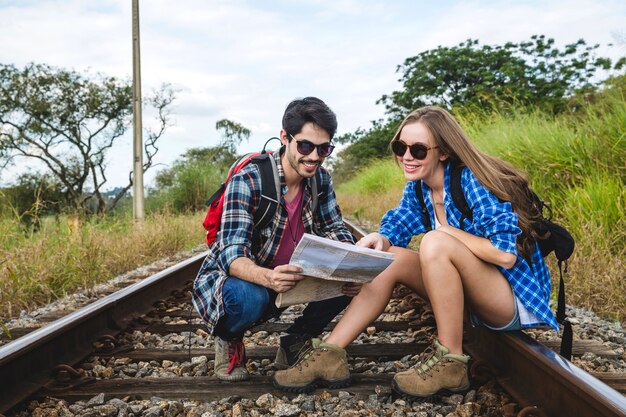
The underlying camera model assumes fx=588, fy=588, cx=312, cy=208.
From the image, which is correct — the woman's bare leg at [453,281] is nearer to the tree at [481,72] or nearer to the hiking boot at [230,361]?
the hiking boot at [230,361]

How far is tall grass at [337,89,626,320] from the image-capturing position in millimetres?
4258

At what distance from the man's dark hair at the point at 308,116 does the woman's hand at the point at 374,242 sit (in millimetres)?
507

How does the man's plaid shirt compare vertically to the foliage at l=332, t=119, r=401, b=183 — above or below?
below

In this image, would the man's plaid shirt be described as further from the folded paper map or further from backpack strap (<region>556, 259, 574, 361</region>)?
backpack strap (<region>556, 259, 574, 361</region>)

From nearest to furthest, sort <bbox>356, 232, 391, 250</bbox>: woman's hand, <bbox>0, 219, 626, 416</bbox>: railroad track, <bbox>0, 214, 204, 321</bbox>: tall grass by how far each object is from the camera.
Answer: <bbox>0, 219, 626, 416</bbox>: railroad track, <bbox>356, 232, 391, 250</bbox>: woman's hand, <bbox>0, 214, 204, 321</bbox>: tall grass

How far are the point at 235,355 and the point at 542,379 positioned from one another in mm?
1302

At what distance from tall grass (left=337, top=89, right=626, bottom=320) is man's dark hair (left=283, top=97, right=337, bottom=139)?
1.73 meters

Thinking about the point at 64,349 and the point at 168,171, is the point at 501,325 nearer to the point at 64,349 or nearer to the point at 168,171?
the point at 64,349

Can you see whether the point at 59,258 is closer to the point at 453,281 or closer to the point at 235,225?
the point at 235,225

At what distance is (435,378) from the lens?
235cm

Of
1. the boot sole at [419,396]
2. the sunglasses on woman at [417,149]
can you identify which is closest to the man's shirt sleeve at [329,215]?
the sunglasses on woman at [417,149]

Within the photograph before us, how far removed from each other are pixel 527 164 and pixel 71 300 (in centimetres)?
511

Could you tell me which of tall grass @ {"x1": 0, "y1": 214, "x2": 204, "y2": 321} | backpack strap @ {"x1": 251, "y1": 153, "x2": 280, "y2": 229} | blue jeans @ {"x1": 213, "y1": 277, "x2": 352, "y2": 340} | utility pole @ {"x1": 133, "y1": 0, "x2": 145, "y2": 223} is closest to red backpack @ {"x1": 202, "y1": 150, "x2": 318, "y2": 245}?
backpack strap @ {"x1": 251, "y1": 153, "x2": 280, "y2": 229}

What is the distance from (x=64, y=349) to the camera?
2.94 meters
